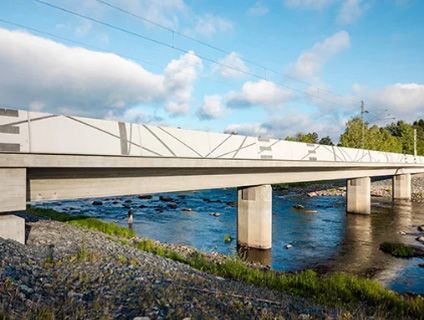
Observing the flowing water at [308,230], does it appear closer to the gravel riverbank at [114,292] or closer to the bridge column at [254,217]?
the bridge column at [254,217]

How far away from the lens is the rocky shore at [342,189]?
184ft

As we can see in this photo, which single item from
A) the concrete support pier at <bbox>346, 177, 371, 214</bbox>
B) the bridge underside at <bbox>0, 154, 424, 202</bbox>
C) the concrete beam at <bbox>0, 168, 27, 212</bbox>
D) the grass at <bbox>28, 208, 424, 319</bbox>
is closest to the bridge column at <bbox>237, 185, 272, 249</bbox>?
the bridge underside at <bbox>0, 154, 424, 202</bbox>

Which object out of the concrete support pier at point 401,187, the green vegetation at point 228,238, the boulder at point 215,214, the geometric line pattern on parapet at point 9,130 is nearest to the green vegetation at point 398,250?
the green vegetation at point 228,238

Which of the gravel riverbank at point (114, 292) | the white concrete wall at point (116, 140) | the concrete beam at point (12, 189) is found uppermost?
the white concrete wall at point (116, 140)

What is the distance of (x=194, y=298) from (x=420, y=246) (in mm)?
21570

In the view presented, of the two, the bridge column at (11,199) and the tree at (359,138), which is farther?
the tree at (359,138)

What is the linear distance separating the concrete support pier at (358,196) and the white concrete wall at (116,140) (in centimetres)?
1925

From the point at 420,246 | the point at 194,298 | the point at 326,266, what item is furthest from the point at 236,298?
the point at 420,246

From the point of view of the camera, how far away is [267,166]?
2180cm

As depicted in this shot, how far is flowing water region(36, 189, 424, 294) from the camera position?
18.8m

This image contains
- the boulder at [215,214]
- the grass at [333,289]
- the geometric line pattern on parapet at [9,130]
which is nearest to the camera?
the grass at [333,289]

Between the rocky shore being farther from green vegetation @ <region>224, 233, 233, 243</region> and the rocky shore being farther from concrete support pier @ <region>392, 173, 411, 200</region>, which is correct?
green vegetation @ <region>224, 233, 233, 243</region>

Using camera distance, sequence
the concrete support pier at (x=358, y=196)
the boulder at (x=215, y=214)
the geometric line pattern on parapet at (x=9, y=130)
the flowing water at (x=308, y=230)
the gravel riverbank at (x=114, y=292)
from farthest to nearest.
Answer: the concrete support pier at (x=358, y=196), the boulder at (x=215, y=214), the flowing water at (x=308, y=230), the geometric line pattern on parapet at (x=9, y=130), the gravel riverbank at (x=114, y=292)

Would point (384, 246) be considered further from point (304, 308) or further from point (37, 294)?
point (37, 294)
